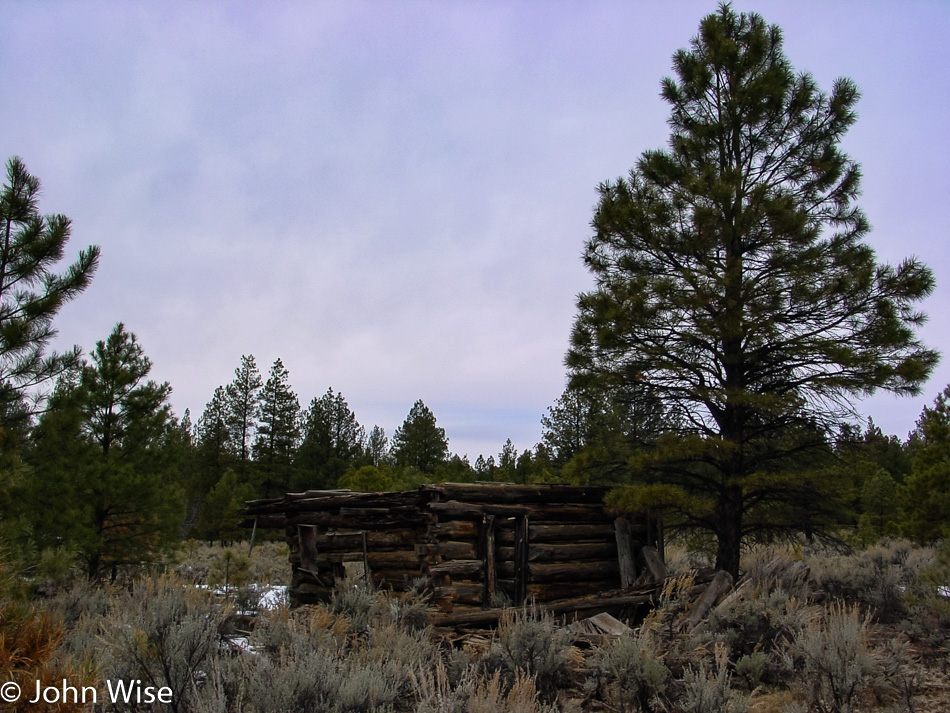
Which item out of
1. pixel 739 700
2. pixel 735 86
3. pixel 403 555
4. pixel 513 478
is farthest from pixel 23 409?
pixel 513 478

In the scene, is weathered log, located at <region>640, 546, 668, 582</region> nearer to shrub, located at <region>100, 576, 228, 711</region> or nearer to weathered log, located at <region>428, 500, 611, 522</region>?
weathered log, located at <region>428, 500, 611, 522</region>

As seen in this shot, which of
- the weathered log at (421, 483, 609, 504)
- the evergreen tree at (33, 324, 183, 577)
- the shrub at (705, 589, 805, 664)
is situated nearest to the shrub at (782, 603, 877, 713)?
the shrub at (705, 589, 805, 664)

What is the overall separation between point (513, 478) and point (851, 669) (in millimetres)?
32811

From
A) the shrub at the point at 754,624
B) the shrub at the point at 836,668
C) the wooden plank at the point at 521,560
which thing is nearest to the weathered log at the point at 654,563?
the shrub at the point at 754,624

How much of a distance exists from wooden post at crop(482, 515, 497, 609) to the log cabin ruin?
0.02m

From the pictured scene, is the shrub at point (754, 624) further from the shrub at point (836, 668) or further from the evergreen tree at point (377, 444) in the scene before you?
the evergreen tree at point (377, 444)

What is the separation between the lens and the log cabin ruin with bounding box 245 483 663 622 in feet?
32.7

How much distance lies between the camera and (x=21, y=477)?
8883 mm

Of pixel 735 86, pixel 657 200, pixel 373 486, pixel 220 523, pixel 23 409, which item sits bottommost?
pixel 220 523

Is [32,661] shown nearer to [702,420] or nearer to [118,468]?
[702,420]

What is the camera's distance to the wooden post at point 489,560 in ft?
33.2

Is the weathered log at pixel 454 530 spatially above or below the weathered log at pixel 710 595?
above

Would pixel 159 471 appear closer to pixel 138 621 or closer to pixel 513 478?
pixel 138 621

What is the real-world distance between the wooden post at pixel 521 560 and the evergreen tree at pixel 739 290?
236cm
